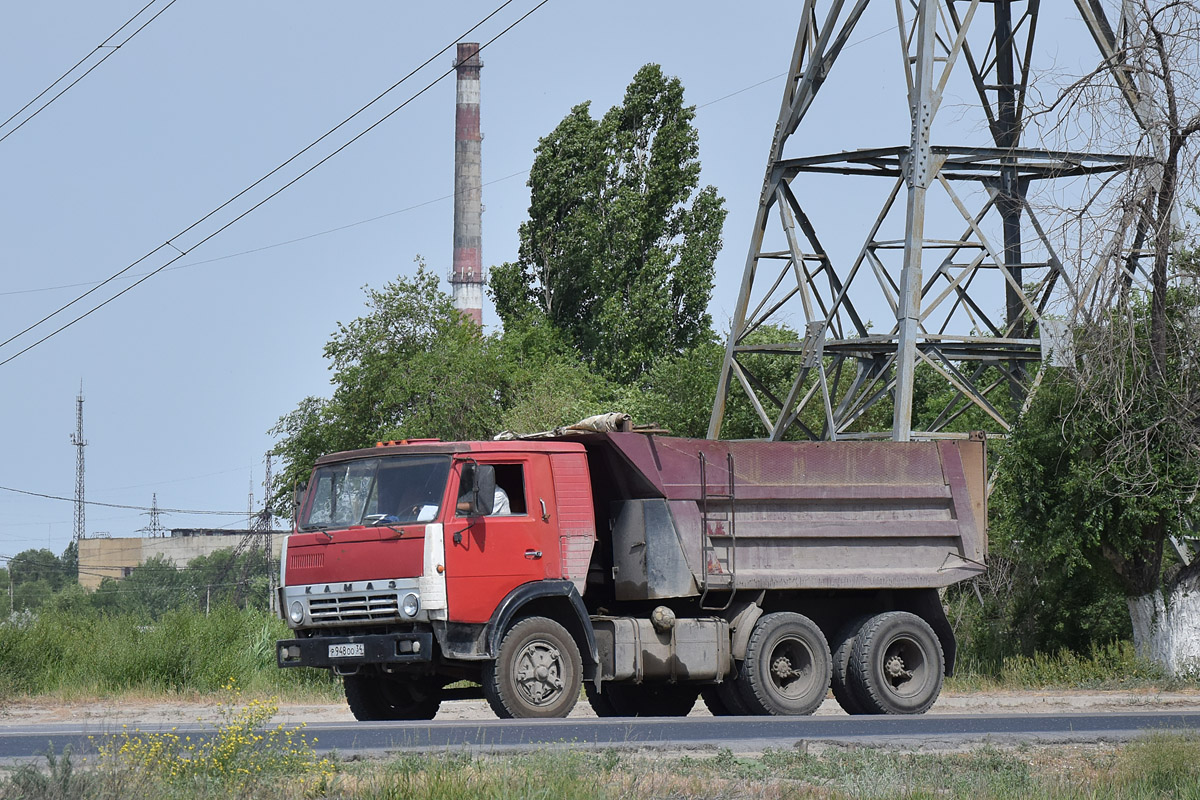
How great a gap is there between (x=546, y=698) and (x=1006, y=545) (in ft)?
42.8

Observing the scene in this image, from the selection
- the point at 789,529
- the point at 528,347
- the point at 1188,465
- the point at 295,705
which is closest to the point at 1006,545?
the point at 1188,465

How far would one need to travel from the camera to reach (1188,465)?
2094 centimetres

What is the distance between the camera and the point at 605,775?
9.50 meters

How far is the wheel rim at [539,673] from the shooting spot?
47.8ft

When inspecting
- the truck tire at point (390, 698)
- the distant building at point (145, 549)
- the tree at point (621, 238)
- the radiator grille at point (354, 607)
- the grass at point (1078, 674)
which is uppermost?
the tree at point (621, 238)

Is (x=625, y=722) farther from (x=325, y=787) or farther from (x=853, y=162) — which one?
(x=853, y=162)

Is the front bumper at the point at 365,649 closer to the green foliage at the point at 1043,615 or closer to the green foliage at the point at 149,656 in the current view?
the green foliage at the point at 149,656

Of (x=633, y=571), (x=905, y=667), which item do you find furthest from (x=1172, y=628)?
(x=633, y=571)

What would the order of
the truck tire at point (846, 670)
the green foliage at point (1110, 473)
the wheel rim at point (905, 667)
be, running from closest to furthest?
the truck tire at point (846, 670), the wheel rim at point (905, 667), the green foliage at point (1110, 473)

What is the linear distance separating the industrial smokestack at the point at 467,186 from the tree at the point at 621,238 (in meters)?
6.47

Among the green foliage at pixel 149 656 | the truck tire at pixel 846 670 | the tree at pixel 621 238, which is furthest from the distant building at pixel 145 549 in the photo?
the truck tire at pixel 846 670

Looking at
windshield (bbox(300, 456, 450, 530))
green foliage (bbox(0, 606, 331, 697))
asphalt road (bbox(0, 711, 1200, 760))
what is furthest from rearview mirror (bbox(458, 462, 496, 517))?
green foliage (bbox(0, 606, 331, 697))

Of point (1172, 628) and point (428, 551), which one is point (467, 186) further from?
point (428, 551)

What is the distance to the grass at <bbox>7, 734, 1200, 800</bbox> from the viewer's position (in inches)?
339
